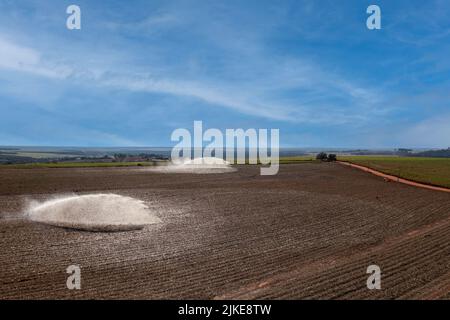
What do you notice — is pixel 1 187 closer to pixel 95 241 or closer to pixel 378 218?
pixel 95 241

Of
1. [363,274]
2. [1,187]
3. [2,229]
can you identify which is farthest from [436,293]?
[1,187]

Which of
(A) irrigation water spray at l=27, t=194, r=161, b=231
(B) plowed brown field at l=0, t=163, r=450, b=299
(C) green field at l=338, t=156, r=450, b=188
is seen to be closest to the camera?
(B) plowed brown field at l=0, t=163, r=450, b=299

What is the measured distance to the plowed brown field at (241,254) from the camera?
8398mm

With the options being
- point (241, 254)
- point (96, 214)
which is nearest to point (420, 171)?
point (241, 254)

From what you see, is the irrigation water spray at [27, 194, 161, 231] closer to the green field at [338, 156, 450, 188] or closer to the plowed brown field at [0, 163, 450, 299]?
the plowed brown field at [0, 163, 450, 299]

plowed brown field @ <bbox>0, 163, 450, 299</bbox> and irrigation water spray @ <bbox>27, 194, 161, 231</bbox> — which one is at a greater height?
irrigation water spray @ <bbox>27, 194, 161, 231</bbox>

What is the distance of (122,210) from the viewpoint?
55.7 ft

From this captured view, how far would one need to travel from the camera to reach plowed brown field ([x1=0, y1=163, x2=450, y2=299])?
840 cm

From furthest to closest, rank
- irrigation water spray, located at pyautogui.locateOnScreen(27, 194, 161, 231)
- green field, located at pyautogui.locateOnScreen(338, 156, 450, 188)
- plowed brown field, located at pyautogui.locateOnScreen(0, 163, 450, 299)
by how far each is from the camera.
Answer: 1. green field, located at pyautogui.locateOnScreen(338, 156, 450, 188)
2. irrigation water spray, located at pyautogui.locateOnScreen(27, 194, 161, 231)
3. plowed brown field, located at pyautogui.locateOnScreen(0, 163, 450, 299)

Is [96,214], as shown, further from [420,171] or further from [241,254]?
[420,171]

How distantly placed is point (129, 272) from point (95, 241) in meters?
3.52

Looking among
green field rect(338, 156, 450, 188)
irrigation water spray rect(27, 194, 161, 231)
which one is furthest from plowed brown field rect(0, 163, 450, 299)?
green field rect(338, 156, 450, 188)

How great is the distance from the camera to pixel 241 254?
11258 millimetres
